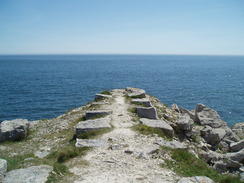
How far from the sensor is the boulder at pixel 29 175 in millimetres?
8906

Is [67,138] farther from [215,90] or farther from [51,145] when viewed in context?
[215,90]

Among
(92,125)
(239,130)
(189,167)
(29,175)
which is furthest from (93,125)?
(239,130)

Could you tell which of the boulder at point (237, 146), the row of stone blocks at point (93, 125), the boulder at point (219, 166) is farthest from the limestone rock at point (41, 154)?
the boulder at point (237, 146)

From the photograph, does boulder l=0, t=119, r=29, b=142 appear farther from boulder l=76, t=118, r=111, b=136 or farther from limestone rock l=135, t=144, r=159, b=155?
limestone rock l=135, t=144, r=159, b=155

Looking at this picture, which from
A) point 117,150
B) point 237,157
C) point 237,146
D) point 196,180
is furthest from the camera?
point 237,146

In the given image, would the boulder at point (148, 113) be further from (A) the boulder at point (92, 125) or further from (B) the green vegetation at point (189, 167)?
(B) the green vegetation at point (189, 167)

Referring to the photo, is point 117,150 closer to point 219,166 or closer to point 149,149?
point 149,149

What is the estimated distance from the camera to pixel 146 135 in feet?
47.1

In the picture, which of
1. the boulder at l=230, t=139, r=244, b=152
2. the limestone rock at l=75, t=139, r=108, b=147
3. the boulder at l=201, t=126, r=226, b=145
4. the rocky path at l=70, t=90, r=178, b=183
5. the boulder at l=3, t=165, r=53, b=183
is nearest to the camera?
the boulder at l=3, t=165, r=53, b=183

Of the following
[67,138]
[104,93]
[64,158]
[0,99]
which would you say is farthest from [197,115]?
[0,99]

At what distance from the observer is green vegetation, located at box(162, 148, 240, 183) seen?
977 cm

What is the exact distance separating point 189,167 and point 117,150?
3807mm

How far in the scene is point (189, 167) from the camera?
420 inches

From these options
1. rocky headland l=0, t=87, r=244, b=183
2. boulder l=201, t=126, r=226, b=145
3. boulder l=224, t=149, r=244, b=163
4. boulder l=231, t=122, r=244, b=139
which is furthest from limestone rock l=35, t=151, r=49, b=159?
boulder l=231, t=122, r=244, b=139
